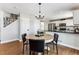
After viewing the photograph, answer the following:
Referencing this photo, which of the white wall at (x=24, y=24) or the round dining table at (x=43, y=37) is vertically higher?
the white wall at (x=24, y=24)

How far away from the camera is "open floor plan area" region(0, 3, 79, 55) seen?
4.86 feet

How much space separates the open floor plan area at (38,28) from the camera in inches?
58.3

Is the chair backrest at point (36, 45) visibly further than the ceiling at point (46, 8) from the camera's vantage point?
Yes

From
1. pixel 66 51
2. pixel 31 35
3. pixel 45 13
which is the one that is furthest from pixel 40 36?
pixel 66 51

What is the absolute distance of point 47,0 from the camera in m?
1.43

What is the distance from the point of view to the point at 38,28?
5.21 feet

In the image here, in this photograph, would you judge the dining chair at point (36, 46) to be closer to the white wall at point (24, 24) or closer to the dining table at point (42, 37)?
the dining table at point (42, 37)

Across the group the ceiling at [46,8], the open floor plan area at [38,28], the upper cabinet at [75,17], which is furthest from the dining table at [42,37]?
the upper cabinet at [75,17]

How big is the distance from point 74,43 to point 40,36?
618mm

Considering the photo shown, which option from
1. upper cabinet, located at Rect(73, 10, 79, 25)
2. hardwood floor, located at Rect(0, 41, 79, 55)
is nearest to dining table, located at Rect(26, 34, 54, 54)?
Answer: hardwood floor, located at Rect(0, 41, 79, 55)

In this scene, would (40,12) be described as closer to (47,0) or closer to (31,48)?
(47,0)

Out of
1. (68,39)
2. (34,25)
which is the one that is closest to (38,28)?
(34,25)

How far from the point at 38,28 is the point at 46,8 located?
366 millimetres

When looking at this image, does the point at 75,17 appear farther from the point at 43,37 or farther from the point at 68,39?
the point at 43,37
